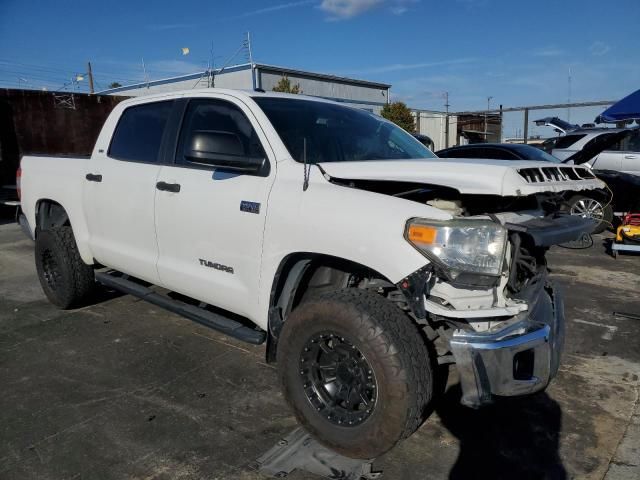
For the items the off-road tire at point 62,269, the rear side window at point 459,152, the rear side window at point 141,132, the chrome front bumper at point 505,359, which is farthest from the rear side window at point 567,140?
the off-road tire at point 62,269

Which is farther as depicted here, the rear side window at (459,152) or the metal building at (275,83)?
the metal building at (275,83)

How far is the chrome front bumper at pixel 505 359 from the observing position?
7.68ft

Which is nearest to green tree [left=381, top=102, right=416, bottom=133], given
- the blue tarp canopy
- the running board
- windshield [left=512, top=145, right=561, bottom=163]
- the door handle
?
the blue tarp canopy

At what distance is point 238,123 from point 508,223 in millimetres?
1816

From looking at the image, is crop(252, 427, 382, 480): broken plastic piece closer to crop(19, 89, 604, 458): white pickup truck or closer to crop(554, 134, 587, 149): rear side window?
crop(19, 89, 604, 458): white pickup truck

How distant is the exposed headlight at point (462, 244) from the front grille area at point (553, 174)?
39 cm

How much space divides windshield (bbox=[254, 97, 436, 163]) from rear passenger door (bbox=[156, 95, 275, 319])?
21cm

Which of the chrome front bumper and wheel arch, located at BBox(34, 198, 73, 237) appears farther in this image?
wheel arch, located at BBox(34, 198, 73, 237)

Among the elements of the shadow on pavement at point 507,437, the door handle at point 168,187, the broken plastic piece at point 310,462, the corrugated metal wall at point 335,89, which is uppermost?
the corrugated metal wall at point 335,89

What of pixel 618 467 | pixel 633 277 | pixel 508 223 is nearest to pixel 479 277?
pixel 508 223

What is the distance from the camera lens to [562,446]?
2834 millimetres

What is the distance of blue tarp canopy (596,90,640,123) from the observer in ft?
32.8

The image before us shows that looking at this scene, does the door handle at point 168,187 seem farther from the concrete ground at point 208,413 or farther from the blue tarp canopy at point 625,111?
the blue tarp canopy at point 625,111

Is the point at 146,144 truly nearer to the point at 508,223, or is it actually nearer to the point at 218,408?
the point at 218,408
